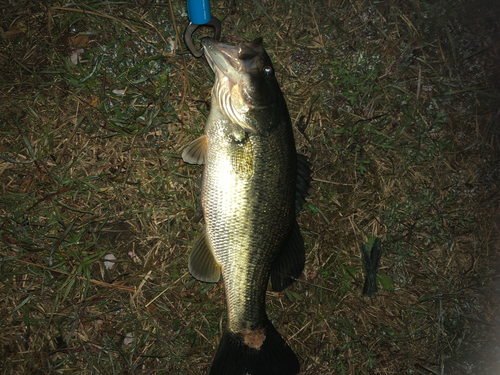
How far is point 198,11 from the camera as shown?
7.71 feet

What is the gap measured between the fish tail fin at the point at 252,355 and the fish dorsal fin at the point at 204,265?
0.50 m

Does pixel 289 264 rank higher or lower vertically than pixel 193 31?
lower

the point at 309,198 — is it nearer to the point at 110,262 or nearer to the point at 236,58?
the point at 236,58

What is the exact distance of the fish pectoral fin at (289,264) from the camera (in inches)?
101

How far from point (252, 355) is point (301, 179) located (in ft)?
5.14

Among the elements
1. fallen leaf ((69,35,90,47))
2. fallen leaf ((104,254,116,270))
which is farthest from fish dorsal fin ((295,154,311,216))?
fallen leaf ((69,35,90,47))

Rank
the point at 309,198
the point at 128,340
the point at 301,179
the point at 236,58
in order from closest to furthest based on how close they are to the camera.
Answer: the point at 236,58, the point at 301,179, the point at 128,340, the point at 309,198

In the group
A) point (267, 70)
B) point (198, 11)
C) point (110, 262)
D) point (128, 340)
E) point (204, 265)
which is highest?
point (198, 11)

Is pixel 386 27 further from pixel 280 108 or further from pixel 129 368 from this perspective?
pixel 129 368

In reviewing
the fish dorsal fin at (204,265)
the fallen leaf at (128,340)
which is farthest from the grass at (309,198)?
the fish dorsal fin at (204,265)

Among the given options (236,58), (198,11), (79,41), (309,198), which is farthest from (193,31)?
(309,198)

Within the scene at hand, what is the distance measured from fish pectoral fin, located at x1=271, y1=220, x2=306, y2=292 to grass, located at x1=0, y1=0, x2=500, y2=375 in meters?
0.39

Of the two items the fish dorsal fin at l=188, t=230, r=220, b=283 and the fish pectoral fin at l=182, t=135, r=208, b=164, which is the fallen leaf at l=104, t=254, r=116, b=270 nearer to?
the fish dorsal fin at l=188, t=230, r=220, b=283

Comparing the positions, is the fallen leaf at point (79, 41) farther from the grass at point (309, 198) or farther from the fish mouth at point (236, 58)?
the fish mouth at point (236, 58)
